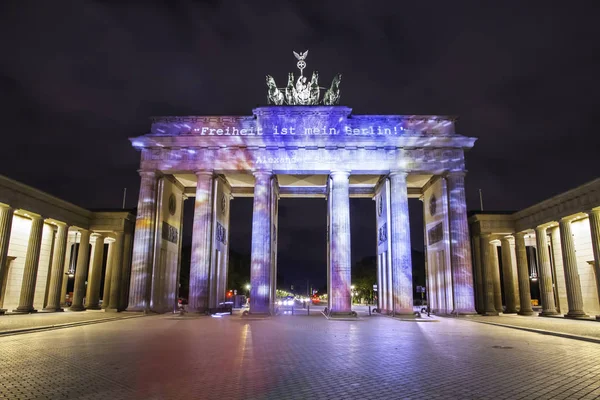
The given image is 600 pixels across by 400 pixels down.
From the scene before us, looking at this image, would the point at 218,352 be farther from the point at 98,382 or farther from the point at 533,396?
the point at 533,396

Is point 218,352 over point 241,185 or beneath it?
beneath

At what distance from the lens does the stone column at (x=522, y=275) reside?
3747 centimetres

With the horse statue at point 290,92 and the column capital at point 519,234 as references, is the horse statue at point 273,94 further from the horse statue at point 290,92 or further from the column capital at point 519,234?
the column capital at point 519,234

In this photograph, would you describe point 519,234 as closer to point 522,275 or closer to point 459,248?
point 522,275

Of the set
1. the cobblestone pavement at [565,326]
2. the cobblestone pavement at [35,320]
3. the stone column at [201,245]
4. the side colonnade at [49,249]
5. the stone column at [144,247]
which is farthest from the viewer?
the stone column at [144,247]

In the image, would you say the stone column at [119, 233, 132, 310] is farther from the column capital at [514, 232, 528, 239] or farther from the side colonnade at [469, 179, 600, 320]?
the column capital at [514, 232, 528, 239]

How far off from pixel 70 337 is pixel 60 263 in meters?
24.0

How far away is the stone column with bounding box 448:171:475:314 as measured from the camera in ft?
110

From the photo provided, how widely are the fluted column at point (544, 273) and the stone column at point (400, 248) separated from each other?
1205 centimetres

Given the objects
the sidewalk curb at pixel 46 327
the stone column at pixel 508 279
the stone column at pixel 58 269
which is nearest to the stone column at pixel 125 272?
the stone column at pixel 58 269

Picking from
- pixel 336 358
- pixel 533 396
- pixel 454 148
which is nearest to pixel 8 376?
pixel 336 358

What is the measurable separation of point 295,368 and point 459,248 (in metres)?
27.5

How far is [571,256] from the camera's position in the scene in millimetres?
31594

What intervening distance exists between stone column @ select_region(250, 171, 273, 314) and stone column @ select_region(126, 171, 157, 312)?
8986 millimetres
